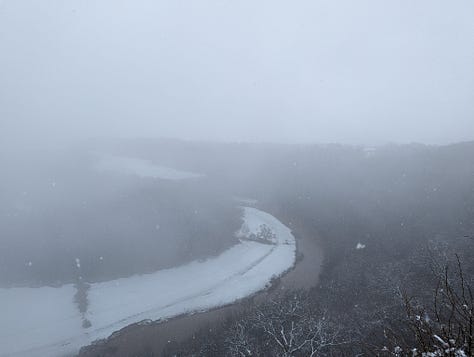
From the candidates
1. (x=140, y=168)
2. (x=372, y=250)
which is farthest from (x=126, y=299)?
(x=140, y=168)

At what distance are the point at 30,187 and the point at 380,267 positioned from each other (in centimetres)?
5510

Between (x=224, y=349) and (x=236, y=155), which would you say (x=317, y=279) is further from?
(x=236, y=155)

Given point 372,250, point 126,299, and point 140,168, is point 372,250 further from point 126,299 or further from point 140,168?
point 140,168

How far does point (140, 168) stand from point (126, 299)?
4335 centimetres

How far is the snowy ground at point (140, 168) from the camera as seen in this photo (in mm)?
72188

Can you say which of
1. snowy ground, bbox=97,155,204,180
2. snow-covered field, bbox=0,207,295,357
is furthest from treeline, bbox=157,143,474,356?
snowy ground, bbox=97,155,204,180

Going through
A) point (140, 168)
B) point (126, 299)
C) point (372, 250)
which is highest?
point (140, 168)

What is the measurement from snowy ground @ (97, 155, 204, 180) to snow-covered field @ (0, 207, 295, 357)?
31.7m

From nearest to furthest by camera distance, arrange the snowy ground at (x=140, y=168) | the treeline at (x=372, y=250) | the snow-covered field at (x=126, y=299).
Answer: the treeline at (x=372, y=250)
the snow-covered field at (x=126, y=299)
the snowy ground at (x=140, y=168)

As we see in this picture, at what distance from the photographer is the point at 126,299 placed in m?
36.2

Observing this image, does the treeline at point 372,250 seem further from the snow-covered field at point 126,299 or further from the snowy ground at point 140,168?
the snowy ground at point 140,168

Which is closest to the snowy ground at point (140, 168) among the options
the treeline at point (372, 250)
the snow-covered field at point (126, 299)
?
the treeline at point (372, 250)

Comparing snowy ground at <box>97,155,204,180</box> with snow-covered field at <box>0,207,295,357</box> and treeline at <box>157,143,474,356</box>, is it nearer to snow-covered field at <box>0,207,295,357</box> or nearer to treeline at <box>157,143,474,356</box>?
treeline at <box>157,143,474,356</box>

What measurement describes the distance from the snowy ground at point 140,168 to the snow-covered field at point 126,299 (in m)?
31.7
